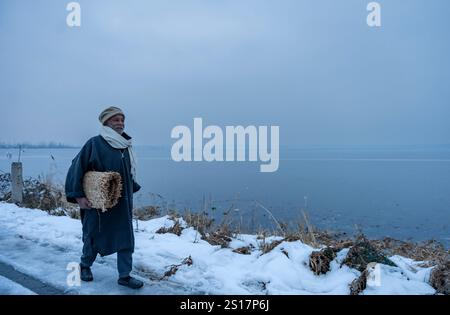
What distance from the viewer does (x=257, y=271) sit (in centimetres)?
483

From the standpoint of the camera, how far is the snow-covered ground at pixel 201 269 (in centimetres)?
432

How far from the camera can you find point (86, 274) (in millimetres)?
4492

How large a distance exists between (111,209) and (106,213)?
0.22 feet

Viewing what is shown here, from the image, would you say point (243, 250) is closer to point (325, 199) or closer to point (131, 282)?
point (131, 282)

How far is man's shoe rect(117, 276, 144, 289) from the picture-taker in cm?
431

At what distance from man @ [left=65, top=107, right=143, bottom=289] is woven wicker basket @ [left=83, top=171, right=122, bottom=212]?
108 millimetres

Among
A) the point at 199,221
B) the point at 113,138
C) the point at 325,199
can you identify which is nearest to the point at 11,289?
the point at 113,138

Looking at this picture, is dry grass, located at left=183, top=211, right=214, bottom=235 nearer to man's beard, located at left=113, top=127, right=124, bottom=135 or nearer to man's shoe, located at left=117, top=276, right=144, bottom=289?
man's shoe, located at left=117, top=276, right=144, bottom=289

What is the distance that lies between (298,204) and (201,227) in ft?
20.6

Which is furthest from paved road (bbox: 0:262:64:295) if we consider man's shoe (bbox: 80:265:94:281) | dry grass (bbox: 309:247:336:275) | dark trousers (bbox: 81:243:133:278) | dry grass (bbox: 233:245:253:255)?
dry grass (bbox: 309:247:336:275)

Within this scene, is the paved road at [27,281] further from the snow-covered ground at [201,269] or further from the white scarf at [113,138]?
the white scarf at [113,138]
